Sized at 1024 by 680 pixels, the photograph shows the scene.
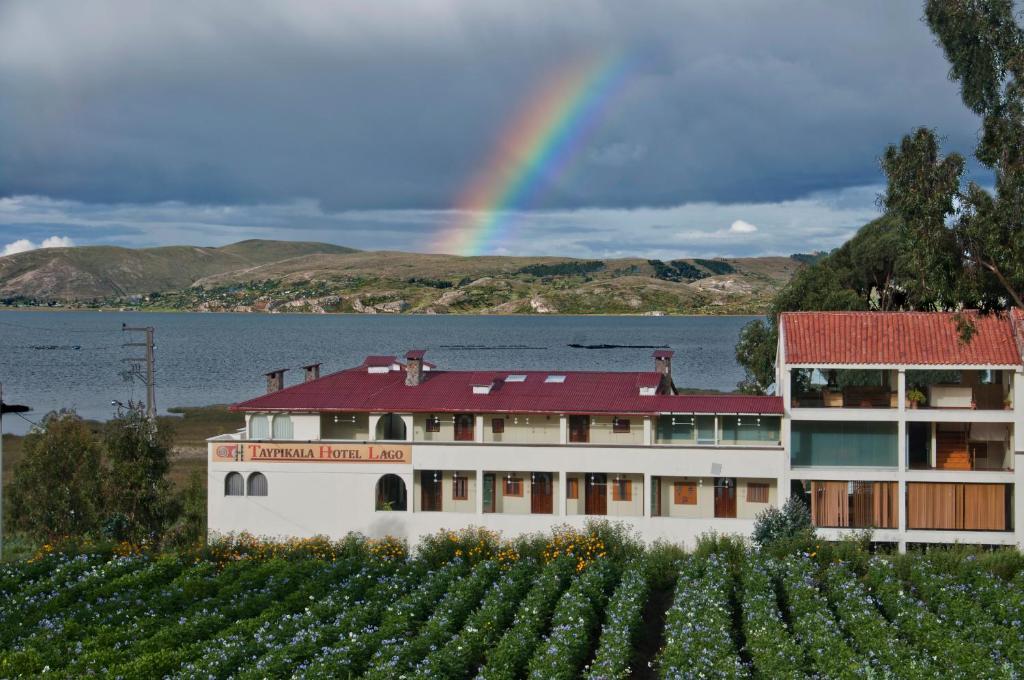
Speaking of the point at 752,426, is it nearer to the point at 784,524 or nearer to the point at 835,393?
the point at 835,393

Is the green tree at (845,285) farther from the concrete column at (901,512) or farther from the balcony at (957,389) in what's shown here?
the concrete column at (901,512)

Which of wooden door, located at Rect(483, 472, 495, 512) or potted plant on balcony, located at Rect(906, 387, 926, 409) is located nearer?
potted plant on balcony, located at Rect(906, 387, 926, 409)

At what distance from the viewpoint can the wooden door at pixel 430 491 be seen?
1778 inches

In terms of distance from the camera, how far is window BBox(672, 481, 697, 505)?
145 ft

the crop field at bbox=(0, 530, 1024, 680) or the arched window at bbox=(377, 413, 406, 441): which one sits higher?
the arched window at bbox=(377, 413, 406, 441)

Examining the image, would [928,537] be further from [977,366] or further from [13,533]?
[13,533]

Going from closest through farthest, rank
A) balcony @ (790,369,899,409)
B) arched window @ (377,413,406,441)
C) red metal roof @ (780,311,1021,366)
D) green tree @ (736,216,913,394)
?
red metal roof @ (780,311,1021,366) < balcony @ (790,369,899,409) < arched window @ (377,413,406,441) < green tree @ (736,216,913,394)

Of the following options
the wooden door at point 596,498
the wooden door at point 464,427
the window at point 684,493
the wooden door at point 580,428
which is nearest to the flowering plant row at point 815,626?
the window at point 684,493

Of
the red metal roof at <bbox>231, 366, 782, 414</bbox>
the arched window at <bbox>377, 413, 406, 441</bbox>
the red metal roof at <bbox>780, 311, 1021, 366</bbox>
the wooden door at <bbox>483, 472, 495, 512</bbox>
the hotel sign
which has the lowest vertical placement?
the wooden door at <bbox>483, 472, 495, 512</bbox>

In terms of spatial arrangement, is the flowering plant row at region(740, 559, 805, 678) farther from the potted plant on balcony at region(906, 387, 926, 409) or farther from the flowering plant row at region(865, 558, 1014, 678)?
the potted plant on balcony at region(906, 387, 926, 409)

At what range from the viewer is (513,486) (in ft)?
147

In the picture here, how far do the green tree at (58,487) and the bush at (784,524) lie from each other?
27660mm

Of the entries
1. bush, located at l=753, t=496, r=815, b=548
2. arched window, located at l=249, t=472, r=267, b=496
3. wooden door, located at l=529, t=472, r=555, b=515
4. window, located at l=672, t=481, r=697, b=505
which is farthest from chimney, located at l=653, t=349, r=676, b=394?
arched window, located at l=249, t=472, r=267, b=496

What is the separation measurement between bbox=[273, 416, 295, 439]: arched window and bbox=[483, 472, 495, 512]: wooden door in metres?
8.38
